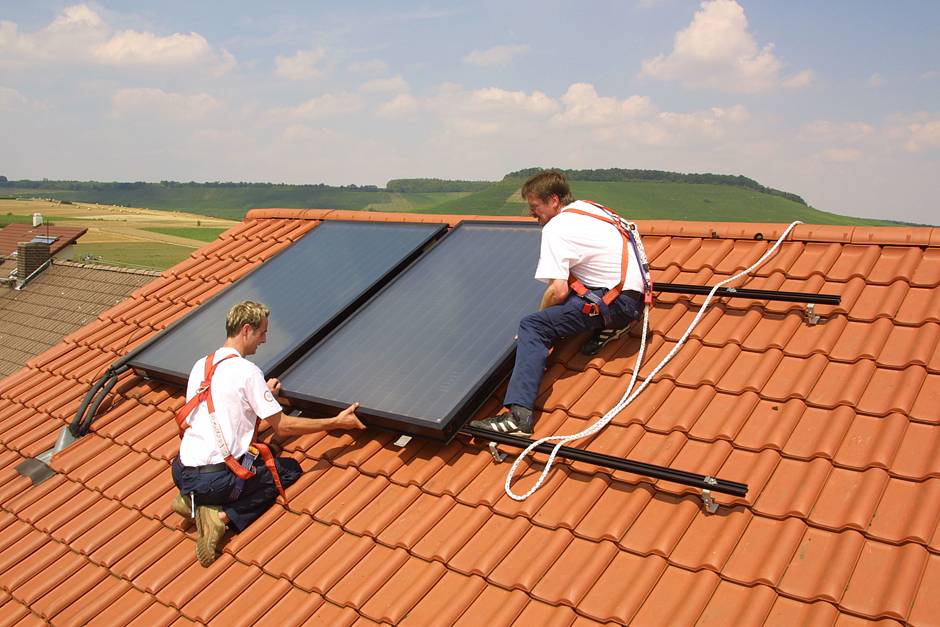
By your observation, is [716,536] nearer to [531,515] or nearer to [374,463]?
[531,515]

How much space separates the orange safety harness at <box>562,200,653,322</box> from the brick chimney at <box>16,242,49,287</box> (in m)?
24.5

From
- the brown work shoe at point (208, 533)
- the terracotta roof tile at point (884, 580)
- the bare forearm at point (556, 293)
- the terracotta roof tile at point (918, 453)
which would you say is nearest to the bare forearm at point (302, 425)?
the brown work shoe at point (208, 533)

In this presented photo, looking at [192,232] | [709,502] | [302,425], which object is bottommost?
[192,232]

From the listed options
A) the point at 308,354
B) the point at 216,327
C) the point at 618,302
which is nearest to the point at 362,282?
the point at 308,354

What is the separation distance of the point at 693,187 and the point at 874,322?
81.0 meters

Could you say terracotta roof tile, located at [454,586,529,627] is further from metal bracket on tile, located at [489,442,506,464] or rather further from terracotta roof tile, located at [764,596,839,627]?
terracotta roof tile, located at [764,596,839,627]

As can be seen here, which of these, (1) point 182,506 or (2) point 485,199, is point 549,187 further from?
(2) point 485,199

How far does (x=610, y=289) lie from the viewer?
4492 millimetres

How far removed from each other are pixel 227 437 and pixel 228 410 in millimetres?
160

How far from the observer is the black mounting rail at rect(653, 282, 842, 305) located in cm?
434

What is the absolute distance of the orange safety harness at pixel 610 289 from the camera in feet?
14.6

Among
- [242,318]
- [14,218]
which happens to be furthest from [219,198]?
[242,318]

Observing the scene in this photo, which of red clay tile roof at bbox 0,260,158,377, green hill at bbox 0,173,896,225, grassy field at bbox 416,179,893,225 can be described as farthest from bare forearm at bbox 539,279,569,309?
grassy field at bbox 416,179,893,225

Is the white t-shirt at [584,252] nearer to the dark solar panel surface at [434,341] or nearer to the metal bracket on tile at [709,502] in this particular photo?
the dark solar panel surface at [434,341]
